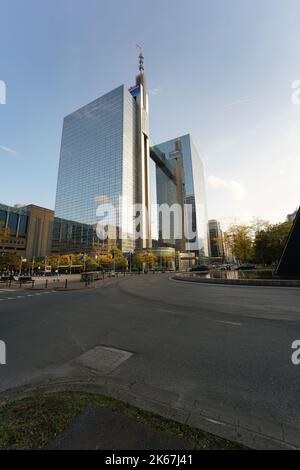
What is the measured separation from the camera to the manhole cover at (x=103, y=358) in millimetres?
4418

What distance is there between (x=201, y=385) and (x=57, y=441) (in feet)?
7.89

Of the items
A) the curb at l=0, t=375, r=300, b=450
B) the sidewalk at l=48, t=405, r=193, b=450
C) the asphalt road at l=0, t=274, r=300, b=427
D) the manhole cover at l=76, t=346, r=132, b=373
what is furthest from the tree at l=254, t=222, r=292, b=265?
the sidewalk at l=48, t=405, r=193, b=450

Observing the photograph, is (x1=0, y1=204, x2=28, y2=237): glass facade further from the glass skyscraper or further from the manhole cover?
the manhole cover

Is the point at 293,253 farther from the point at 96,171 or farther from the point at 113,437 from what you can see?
the point at 96,171

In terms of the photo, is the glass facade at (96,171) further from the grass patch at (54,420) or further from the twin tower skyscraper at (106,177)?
the grass patch at (54,420)

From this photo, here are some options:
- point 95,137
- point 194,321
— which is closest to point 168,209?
point 95,137

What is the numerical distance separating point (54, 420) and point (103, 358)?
227cm

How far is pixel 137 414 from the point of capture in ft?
8.93

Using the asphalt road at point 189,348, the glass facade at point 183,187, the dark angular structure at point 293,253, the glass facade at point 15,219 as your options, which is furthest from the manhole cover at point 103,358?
the glass facade at point 15,219

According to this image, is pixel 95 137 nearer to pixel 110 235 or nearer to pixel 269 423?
pixel 110 235

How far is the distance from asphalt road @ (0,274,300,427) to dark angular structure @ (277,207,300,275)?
15.2m

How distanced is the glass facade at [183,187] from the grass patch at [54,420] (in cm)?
13620

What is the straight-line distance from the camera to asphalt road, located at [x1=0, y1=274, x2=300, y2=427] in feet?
11.1
